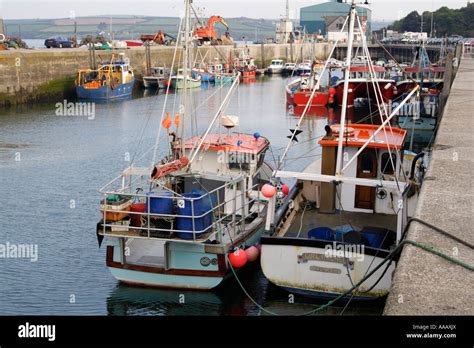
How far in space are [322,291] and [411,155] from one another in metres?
5.74

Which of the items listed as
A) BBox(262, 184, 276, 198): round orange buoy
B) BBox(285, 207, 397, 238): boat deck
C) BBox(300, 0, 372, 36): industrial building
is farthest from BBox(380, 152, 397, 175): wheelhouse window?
BBox(300, 0, 372, 36): industrial building

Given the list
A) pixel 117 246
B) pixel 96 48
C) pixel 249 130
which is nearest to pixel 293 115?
pixel 249 130

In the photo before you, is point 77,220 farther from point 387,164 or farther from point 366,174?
point 387,164

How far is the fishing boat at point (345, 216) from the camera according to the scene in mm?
11383

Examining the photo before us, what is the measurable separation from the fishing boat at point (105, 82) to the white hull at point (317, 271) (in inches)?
1423

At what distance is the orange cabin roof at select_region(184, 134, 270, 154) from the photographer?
49.3 feet

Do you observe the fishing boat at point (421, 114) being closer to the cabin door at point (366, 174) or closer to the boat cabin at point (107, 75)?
the cabin door at point (366, 174)

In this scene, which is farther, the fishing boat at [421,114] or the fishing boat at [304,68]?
the fishing boat at [304,68]

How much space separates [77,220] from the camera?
56.7 ft

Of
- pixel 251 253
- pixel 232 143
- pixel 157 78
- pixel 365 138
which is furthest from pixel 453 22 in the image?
pixel 251 253

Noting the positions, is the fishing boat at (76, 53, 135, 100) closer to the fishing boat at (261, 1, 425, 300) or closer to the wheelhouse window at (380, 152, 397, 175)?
the fishing boat at (261, 1, 425, 300)

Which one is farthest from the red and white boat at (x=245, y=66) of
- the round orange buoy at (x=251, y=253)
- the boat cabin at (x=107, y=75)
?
the round orange buoy at (x=251, y=253)

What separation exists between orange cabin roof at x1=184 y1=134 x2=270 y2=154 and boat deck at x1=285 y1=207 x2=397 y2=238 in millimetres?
2080

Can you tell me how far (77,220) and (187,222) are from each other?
6.24 m
